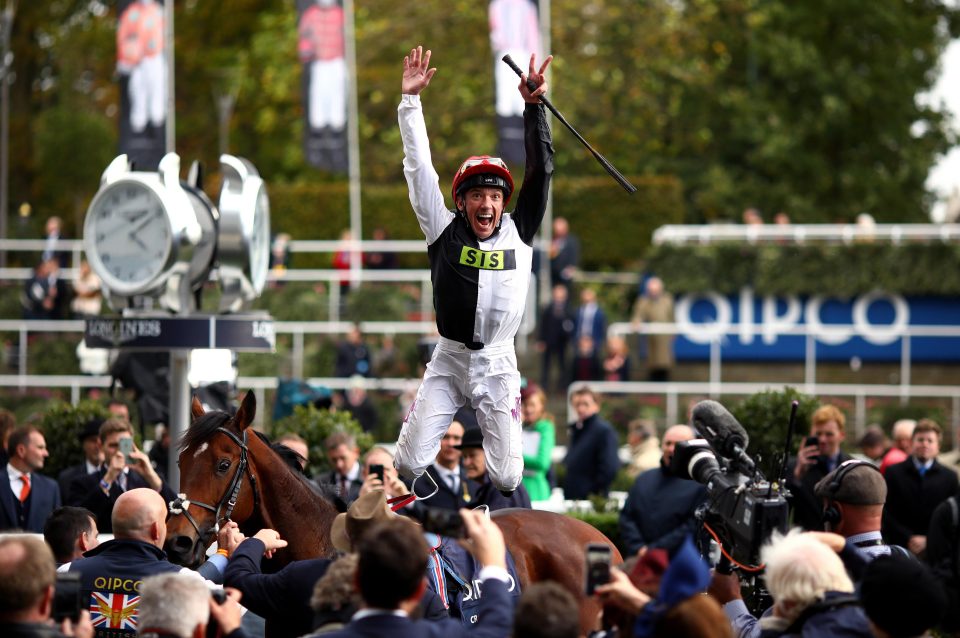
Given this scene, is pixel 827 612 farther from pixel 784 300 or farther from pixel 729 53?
pixel 729 53

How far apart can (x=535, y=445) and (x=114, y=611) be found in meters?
5.67

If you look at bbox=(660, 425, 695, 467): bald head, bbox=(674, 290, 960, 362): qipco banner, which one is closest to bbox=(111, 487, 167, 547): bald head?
bbox=(660, 425, 695, 467): bald head

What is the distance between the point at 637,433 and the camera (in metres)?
13.7

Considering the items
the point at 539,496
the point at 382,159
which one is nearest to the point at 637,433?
the point at 539,496

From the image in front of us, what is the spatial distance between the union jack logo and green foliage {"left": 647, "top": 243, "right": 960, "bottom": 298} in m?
16.3

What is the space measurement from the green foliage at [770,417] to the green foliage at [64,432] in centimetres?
544

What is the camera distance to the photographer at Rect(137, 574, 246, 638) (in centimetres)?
479

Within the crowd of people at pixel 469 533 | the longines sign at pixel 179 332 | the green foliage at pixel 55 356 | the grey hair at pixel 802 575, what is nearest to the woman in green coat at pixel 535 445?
the crowd of people at pixel 469 533

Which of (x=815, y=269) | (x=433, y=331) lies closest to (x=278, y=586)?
(x=433, y=331)

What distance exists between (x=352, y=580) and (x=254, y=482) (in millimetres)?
1840

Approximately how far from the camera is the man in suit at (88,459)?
398 inches

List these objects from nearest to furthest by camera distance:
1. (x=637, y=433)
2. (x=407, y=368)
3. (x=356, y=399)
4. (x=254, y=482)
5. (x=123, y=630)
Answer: (x=123, y=630) < (x=254, y=482) < (x=637, y=433) < (x=356, y=399) < (x=407, y=368)

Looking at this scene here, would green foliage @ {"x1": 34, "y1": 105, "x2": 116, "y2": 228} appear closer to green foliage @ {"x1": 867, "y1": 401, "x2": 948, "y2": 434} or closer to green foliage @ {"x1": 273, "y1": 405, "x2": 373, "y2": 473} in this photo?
green foliage @ {"x1": 867, "y1": 401, "x2": 948, "y2": 434}

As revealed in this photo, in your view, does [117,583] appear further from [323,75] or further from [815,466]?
[323,75]
